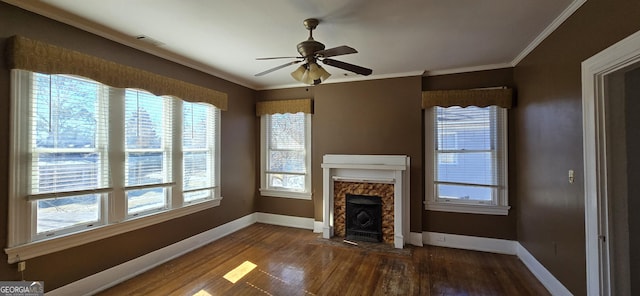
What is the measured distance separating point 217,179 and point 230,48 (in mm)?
2088

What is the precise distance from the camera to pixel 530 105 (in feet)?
10.1

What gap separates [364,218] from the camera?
13.6ft

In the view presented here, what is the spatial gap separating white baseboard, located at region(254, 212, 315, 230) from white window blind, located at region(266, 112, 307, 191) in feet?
1.80

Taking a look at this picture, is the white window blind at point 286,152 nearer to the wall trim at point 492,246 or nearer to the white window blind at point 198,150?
the white window blind at point 198,150

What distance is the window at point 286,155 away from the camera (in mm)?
4777

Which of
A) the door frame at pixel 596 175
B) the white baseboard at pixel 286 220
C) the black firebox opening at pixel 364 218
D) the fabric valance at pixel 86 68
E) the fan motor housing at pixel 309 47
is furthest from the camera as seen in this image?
the white baseboard at pixel 286 220

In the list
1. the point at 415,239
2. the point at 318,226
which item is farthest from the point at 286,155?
the point at 415,239

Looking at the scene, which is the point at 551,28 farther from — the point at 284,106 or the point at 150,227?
the point at 150,227

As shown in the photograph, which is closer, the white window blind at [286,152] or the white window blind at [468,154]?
the white window blind at [468,154]

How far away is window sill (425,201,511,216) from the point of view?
3.64 meters

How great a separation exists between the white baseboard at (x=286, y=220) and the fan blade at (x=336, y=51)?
10.7ft

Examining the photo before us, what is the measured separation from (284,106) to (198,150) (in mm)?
1661

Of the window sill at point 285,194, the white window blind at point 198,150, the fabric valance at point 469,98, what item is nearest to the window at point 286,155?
the window sill at point 285,194

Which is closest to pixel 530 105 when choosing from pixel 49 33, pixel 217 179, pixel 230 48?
pixel 230 48
